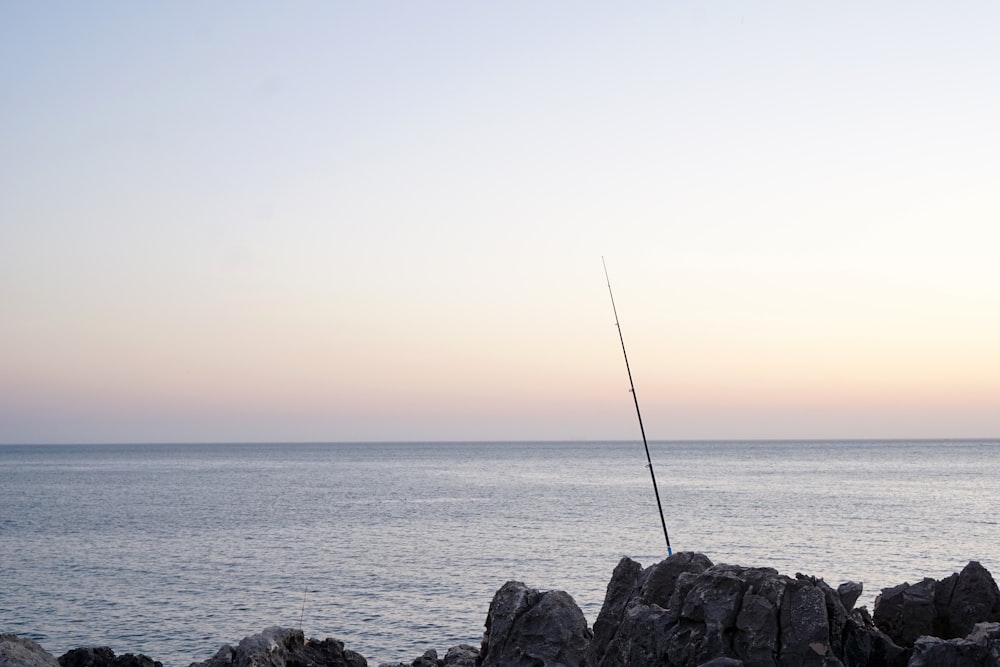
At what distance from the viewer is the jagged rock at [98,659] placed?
17.9 metres

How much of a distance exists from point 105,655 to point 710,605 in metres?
12.1

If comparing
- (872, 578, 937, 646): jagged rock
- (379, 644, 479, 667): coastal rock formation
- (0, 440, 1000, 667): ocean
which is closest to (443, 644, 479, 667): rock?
(379, 644, 479, 667): coastal rock formation

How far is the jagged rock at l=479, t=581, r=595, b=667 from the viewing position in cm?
1322

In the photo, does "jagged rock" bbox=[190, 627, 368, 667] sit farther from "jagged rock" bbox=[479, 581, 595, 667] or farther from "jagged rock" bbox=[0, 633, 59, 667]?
"jagged rock" bbox=[479, 581, 595, 667]

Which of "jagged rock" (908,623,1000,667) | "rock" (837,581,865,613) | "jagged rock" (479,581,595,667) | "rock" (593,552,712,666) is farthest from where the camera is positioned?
"rock" (837,581,865,613)

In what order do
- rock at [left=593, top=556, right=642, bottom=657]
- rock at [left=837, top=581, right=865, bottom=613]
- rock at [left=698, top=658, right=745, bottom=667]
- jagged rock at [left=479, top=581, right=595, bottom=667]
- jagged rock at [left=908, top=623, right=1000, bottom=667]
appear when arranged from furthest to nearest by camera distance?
rock at [left=593, top=556, right=642, bottom=657] → rock at [left=837, top=581, right=865, bottom=613] → jagged rock at [left=479, top=581, right=595, bottom=667] → jagged rock at [left=908, top=623, right=1000, bottom=667] → rock at [left=698, top=658, right=745, bottom=667]

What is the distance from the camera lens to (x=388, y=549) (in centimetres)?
4347

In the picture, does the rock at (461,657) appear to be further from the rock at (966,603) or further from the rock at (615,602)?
the rock at (966,603)

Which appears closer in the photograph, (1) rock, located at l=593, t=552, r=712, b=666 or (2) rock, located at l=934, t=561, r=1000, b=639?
(1) rock, located at l=593, t=552, r=712, b=666

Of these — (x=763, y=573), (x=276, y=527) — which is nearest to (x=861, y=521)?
(x=276, y=527)

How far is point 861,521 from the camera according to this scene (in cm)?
5281

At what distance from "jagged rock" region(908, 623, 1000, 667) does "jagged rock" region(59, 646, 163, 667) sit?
45.7 feet

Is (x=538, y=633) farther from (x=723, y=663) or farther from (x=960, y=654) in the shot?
(x=960, y=654)

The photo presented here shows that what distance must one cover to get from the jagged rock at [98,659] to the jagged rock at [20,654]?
2.97 meters
